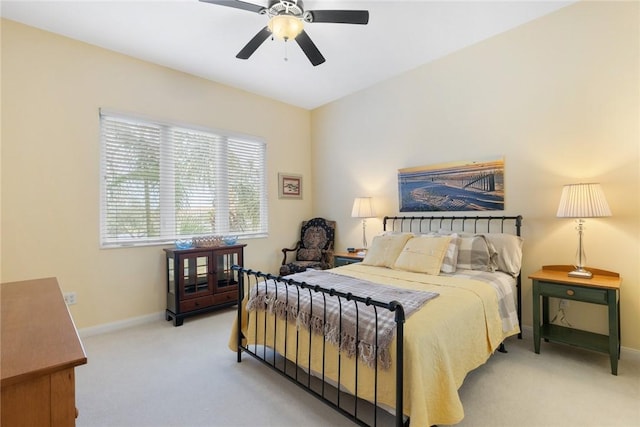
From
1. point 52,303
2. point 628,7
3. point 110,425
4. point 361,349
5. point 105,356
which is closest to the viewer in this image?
point 52,303

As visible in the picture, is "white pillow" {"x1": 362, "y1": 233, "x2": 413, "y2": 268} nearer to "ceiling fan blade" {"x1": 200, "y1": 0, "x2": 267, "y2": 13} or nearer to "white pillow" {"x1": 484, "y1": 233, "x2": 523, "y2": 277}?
"white pillow" {"x1": 484, "y1": 233, "x2": 523, "y2": 277}

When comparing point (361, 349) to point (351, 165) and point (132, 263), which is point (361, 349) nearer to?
point (132, 263)

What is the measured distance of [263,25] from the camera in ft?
9.65

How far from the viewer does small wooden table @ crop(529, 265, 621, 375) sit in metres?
2.26

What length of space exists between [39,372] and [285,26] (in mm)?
2467

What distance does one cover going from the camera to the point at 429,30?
3014 millimetres

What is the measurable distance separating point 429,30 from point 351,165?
6.85ft

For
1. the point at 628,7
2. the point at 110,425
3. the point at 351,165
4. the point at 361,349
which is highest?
the point at 628,7

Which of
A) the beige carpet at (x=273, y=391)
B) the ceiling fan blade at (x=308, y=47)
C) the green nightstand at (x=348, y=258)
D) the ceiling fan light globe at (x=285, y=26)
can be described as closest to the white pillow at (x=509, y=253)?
the beige carpet at (x=273, y=391)

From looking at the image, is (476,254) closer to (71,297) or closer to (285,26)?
(285,26)

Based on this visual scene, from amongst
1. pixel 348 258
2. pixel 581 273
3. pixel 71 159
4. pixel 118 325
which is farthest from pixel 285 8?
pixel 118 325

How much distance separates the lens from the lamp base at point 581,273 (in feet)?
8.20

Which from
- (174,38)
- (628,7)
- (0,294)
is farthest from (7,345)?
(628,7)

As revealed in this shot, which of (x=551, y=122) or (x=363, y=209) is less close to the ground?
(x=551, y=122)
